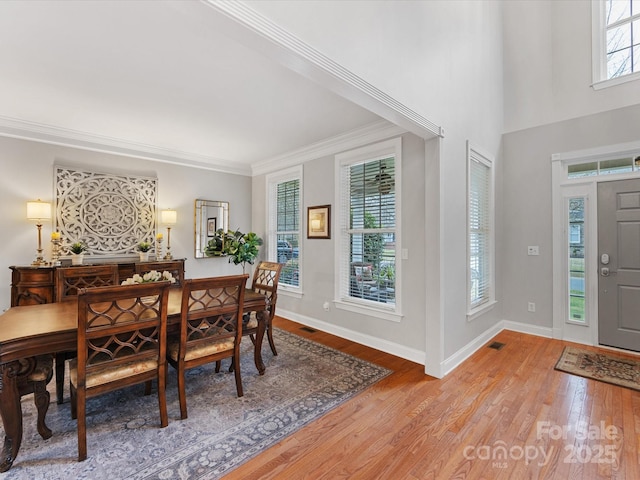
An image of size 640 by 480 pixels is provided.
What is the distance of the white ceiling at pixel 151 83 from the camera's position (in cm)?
186

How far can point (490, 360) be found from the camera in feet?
10.2

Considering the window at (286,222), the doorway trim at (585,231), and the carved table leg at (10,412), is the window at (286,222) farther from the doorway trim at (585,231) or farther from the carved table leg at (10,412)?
the doorway trim at (585,231)

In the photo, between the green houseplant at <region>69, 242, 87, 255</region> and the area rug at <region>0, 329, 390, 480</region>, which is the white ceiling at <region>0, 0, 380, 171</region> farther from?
the area rug at <region>0, 329, 390, 480</region>

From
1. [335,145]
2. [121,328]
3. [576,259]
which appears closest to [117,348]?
[121,328]

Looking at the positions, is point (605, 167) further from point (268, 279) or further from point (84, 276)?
point (84, 276)

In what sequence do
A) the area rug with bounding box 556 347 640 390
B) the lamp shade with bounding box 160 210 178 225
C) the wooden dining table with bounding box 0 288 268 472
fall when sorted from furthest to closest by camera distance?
1. the lamp shade with bounding box 160 210 178 225
2. the area rug with bounding box 556 347 640 390
3. the wooden dining table with bounding box 0 288 268 472

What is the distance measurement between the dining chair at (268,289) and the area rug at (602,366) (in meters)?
2.93

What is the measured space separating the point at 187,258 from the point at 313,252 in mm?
2102

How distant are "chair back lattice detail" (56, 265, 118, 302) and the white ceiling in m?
1.72

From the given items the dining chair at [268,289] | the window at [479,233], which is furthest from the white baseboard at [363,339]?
the dining chair at [268,289]

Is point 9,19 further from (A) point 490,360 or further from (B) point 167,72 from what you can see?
(A) point 490,360

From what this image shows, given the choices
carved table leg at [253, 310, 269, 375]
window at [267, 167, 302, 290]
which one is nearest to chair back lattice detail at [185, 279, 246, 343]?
carved table leg at [253, 310, 269, 375]

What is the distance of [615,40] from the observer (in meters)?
3.49

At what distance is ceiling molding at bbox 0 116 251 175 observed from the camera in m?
3.44
